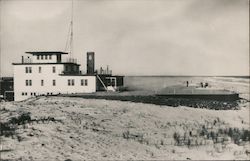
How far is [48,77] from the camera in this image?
1793 inches

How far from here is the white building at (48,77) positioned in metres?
44.2

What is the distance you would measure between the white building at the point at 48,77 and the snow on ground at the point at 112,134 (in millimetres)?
15677

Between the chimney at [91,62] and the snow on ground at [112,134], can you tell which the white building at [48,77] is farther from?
the snow on ground at [112,134]

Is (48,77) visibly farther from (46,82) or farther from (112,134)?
(112,134)

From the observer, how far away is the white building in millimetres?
44188

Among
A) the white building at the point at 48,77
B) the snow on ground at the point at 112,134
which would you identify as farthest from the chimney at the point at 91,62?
the snow on ground at the point at 112,134

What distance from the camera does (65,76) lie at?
4475cm

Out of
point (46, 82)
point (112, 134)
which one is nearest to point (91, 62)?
point (46, 82)

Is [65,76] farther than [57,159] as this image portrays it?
Yes

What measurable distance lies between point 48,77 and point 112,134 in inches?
1090

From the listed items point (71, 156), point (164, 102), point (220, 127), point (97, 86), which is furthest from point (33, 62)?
point (71, 156)

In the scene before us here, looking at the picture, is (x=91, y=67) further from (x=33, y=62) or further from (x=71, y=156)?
(x=71, y=156)

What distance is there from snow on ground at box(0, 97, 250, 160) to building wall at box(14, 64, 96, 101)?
51.0 ft

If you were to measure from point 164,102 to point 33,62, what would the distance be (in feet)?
66.7
